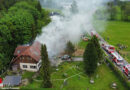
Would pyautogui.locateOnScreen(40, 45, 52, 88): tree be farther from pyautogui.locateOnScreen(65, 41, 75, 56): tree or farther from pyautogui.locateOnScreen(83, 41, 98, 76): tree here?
pyautogui.locateOnScreen(65, 41, 75, 56): tree

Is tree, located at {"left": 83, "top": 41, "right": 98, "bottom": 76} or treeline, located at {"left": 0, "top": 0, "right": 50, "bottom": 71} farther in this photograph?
treeline, located at {"left": 0, "top": 0, "right": 50, "bottom": 71}

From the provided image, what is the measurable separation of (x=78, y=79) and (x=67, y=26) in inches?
1463

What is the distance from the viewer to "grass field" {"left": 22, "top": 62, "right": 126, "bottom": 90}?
32.1 meters

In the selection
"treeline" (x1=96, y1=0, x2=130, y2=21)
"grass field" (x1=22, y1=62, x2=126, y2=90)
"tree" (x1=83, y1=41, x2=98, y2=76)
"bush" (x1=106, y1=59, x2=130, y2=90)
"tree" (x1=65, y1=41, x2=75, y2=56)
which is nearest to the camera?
"bush" (x1=106, y1=59, x2=130, y2=90)

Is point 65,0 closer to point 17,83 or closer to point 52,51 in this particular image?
point 52,51

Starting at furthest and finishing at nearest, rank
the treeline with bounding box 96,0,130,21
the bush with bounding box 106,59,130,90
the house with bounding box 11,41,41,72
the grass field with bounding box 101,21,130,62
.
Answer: the treeline with bounding box 96,0,130,21 → the grass field with bounding box 101,21,130,62 → the house with bounding box 11,41,41,72 → the bush with bounding box 106,59,130,90

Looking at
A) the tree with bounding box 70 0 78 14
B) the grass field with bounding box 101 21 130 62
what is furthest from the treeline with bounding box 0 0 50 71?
the grass field with bounding box 101 21 130 62

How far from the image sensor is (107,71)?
38188 millimetres

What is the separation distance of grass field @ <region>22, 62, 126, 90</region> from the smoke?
30.0 feet

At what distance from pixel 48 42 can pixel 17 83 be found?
1883 centimetres

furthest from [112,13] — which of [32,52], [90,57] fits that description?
[32,52]

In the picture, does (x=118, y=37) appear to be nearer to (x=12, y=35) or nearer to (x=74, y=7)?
(x=74, y=7)

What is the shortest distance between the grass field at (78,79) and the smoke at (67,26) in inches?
360

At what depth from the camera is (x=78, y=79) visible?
34.8 metres
